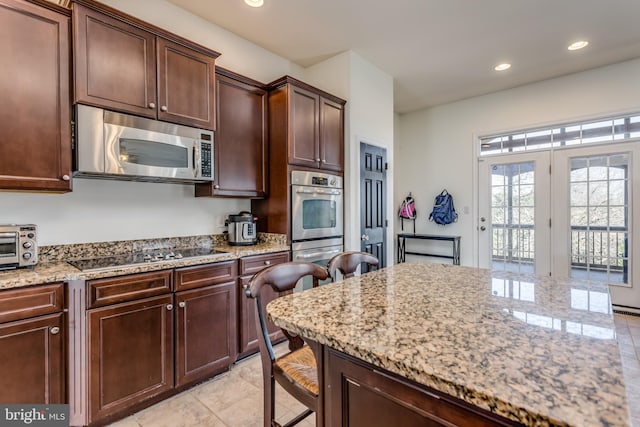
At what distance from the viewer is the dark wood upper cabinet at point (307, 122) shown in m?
2.90

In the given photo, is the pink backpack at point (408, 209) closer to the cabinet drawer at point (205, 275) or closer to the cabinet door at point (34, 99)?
the cabinet drawer at point (205, 275)

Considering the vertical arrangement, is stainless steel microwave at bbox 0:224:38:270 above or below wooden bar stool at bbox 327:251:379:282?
above

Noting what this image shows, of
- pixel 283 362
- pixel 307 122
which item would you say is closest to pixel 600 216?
pixel 307 122

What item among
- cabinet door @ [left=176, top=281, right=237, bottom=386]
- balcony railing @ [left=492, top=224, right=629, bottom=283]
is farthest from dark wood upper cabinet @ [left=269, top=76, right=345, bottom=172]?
balcony railing @ [left=492, top=224, right=629, bottom=283]

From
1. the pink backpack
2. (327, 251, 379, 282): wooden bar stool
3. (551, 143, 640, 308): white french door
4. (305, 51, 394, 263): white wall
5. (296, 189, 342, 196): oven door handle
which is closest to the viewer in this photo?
(327, 251, 379, 282): wooden bar stool

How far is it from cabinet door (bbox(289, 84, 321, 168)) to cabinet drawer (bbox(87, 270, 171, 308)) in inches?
58.1

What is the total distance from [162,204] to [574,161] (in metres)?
4.86

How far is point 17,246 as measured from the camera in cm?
173

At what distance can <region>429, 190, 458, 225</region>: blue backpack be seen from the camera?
16.1ft

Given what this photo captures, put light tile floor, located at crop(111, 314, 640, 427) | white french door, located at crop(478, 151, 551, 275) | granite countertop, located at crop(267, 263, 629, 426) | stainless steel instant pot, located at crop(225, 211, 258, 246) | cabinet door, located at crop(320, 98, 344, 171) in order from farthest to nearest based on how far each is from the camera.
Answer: white french door, located at crop(478, 151, 551, 275) < cabinet door, located at crop(320, 98, 344, 171) < stainless steel instant pot, located at crop(225, 211, 258, 246) < light tile floor, located at crop(111, 314, 640, 427) < granite countertop, located at crop(267, 263, 629, 426)

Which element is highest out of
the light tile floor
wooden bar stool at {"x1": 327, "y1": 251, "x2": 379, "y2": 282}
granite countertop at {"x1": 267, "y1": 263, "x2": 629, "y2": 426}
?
wooden bar stool at {"x1": 327, "y1": 251, "x2": 379, "y2": 282}

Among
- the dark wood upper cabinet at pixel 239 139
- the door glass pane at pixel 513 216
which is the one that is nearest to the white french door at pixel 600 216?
the door glass pane at pixel 513 216

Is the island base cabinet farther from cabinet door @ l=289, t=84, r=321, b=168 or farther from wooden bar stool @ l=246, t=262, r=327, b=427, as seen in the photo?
cabinet door @ l=289, t=84, r=321, b=168
